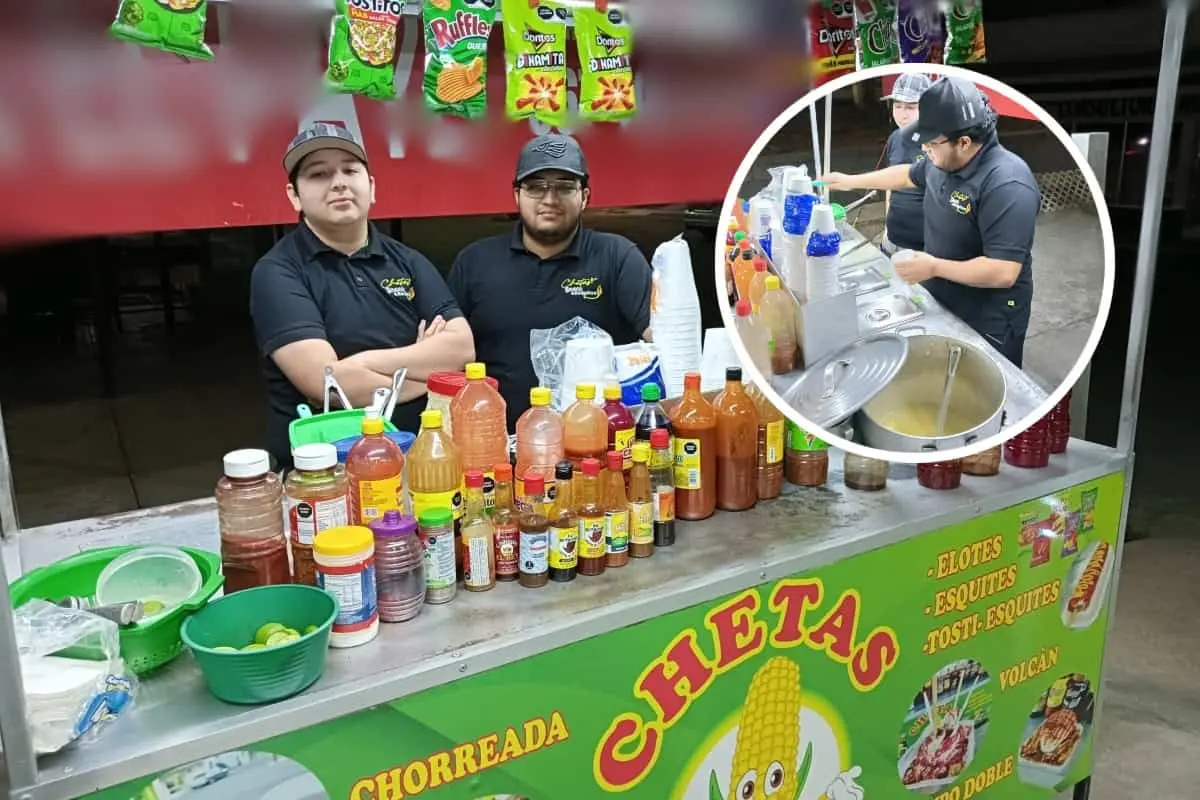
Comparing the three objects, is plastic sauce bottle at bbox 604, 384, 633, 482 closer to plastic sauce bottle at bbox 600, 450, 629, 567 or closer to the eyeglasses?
plastic sauce bottle at bbox 600, 450, 629, 567

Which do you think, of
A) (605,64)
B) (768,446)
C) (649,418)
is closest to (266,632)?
(649,418)

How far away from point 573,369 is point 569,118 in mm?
2384

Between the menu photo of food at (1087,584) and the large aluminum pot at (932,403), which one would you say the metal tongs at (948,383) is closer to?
the large aluminum pot at (932,403)

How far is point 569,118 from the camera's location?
13.1ft

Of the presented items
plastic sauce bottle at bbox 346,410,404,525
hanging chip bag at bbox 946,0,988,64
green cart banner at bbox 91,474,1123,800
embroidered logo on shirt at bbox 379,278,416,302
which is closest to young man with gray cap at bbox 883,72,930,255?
green cart banner at bbox 91,474,1123,800

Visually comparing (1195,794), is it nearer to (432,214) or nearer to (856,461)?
(856,461)

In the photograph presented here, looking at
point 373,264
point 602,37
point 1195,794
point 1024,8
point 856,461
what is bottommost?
point 1195,794

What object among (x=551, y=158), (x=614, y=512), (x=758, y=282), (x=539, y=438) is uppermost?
(x=551, y=158)

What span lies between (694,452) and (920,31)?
3473 millimetres

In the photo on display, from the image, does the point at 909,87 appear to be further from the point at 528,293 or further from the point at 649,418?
the point at 528,293

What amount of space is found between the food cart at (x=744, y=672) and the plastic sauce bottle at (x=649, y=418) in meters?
0.21

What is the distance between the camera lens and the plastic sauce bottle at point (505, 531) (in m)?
1.54

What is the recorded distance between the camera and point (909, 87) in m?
1.53

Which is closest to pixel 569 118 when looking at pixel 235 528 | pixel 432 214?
pixel 432 214
